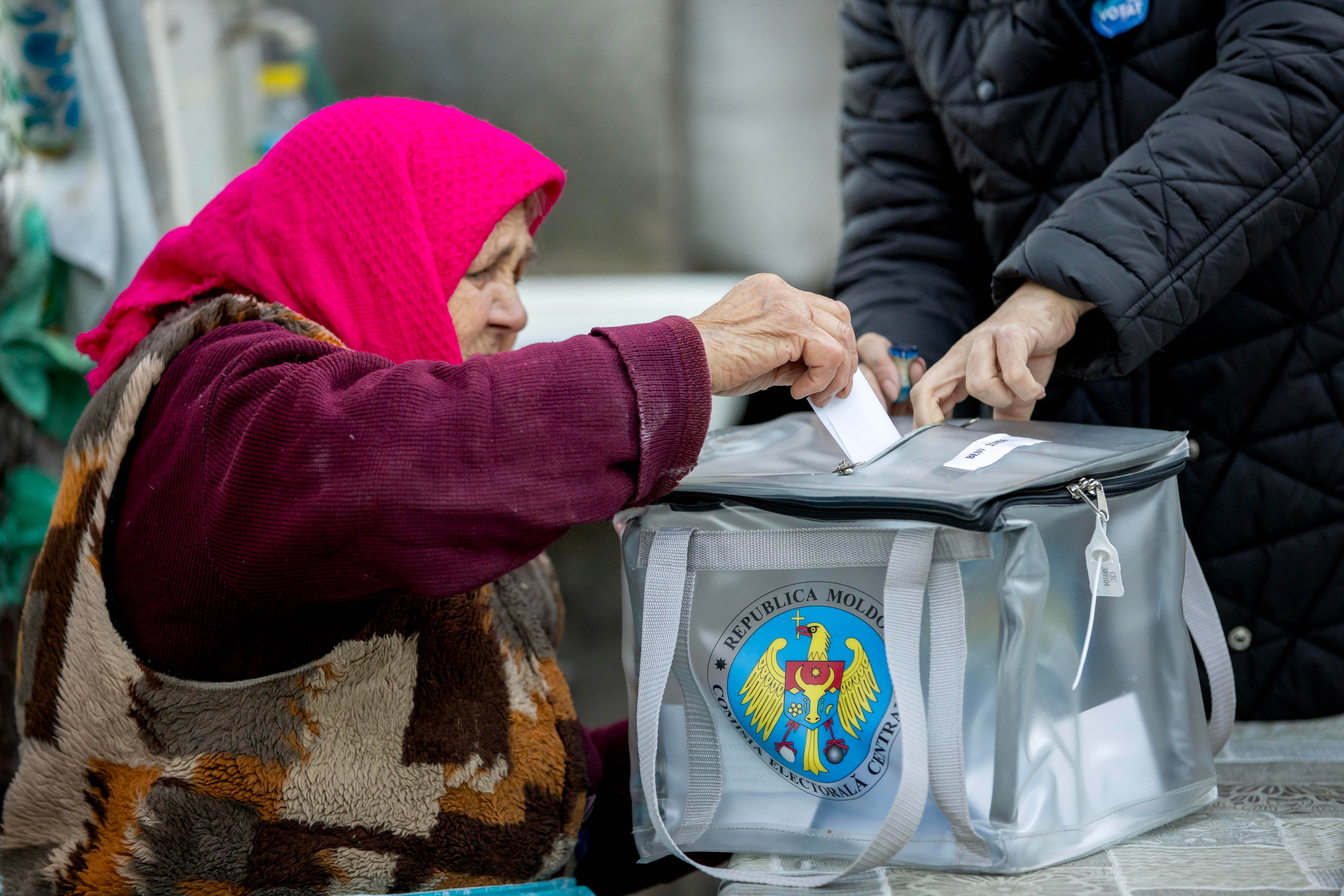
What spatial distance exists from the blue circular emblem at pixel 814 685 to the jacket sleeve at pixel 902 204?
50cm

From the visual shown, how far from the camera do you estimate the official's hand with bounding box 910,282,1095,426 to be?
958 mm

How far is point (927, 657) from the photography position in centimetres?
82

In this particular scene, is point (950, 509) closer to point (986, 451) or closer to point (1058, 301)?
point (986, 451)

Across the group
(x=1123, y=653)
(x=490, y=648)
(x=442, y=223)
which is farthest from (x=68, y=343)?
(x=1123, y=653)

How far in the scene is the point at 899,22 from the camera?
4.03ft

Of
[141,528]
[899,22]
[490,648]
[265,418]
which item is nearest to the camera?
[265,418]

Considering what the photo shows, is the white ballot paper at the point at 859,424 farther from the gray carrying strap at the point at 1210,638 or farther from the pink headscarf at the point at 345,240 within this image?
the pink headscarf at the point at 345,240

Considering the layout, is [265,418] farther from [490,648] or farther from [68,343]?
[68,343]

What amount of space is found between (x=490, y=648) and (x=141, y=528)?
32 centimetres

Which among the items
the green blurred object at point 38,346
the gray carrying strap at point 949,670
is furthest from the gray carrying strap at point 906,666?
the green blurred object at point 38,346

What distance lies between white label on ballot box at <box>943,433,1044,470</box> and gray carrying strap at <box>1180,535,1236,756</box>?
17 centimetres

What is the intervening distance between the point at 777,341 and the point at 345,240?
0.41 meters

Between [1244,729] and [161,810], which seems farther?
[1244,729]

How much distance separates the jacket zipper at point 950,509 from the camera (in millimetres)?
768
